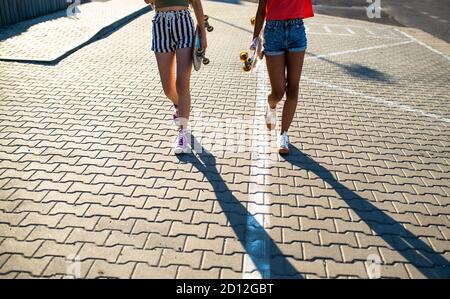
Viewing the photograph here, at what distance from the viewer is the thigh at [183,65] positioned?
386 centimetres

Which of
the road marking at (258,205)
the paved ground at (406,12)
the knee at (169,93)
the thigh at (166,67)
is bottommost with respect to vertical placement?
the road marking at (258,205)

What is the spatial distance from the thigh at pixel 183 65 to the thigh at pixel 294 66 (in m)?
1.01

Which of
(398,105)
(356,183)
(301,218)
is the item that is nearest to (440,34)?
(398,105)

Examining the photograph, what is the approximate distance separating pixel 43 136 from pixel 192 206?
2176mm

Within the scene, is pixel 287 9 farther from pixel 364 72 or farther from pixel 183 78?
pixel 364 72

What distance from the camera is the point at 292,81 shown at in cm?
396

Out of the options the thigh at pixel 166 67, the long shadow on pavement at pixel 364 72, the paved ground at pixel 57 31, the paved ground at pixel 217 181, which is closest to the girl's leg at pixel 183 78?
the thigh at pixel 166 67

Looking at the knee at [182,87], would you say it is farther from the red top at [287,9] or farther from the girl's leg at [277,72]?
the red top at [287,9]

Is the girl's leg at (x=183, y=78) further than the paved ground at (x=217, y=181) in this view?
Yes

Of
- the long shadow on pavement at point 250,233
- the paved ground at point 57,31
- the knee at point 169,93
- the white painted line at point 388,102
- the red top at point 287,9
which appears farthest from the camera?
the paved ground at point 57,31

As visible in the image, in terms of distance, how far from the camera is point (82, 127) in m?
4.57

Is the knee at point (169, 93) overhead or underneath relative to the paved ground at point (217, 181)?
overhead

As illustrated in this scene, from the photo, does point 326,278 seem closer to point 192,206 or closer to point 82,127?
point 192,206

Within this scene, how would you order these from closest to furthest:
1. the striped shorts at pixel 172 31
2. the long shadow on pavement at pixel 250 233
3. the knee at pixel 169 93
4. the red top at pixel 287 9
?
1. the long shadow on pavement at pixel 250 233
2. the red top at pixel 287 9
3. the striped shorts at pixel 172 31
4. the knee at pixel 169 93
